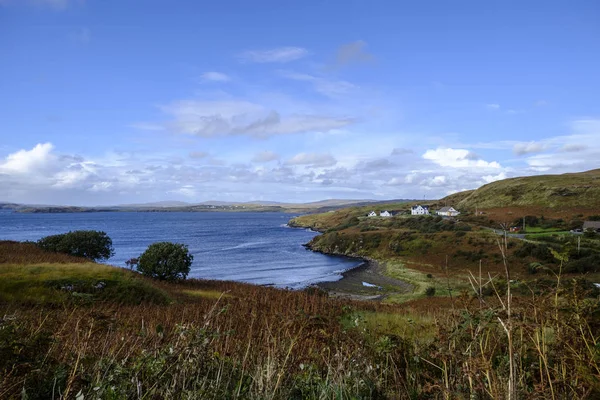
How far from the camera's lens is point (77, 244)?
32.8 m

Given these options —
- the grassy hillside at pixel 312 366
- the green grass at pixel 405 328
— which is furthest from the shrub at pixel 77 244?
the grassy hillside at pixel 312 366

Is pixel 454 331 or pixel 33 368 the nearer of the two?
pixel 33 368

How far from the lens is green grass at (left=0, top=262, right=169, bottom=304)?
16.9 metres

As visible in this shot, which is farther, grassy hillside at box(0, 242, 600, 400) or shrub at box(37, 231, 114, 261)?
shrub at box(37, 231, 114, 261)

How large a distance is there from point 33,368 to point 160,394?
120 centimetres

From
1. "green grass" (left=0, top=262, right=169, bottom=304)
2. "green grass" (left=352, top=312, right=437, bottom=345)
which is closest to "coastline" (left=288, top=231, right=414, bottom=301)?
"green grass" (left=0, top=262, right=169, bottom=304)

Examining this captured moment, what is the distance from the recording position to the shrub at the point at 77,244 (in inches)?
1273

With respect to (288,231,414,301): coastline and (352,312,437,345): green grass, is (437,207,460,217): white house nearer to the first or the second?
(288,231,414,301): coastline

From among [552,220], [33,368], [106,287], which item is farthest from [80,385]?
[552,220]

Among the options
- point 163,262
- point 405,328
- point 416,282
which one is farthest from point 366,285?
point 405,328

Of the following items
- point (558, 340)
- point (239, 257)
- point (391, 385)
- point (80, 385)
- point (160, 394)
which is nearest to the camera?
point (160, 394)

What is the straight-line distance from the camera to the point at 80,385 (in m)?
3.39

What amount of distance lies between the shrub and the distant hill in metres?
90.8

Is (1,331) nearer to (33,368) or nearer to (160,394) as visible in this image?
(33,368)
